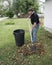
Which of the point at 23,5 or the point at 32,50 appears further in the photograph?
the point at 23,5

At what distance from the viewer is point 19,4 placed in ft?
85.0

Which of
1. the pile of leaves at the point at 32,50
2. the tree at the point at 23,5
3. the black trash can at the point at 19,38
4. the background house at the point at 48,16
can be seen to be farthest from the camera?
the tree at the point at 23,5

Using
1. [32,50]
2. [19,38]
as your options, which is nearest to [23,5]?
[19,38]

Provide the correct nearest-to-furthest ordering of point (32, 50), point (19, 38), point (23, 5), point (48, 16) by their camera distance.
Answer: point (32, 50), point (19, 38), point (48, 16), point (23, 5)

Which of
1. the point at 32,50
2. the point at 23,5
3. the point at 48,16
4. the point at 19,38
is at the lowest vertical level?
the point at 23,5

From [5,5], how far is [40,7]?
5840 mm

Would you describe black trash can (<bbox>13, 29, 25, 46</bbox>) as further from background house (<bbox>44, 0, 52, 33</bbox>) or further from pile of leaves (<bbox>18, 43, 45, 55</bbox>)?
background house (<bbox>44, 0, 52, 33</bbox>)

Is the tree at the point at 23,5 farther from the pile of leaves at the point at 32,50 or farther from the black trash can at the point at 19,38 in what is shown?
the pile of leaves at the point at 32,50

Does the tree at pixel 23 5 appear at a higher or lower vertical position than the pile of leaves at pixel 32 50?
lower

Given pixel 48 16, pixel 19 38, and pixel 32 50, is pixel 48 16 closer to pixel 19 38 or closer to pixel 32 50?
pixel 19 38

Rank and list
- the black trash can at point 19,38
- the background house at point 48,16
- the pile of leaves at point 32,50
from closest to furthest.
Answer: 1. the pile of leaves at point 32,50
2. the black trash can at point 19,38
3. the background house at point 48,16

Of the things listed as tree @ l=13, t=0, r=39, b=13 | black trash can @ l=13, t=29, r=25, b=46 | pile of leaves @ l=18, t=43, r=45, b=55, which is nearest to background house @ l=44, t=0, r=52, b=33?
black trash can @ l=13, t=29, r=25, b=46

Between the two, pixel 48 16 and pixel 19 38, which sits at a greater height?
pixel 48 16

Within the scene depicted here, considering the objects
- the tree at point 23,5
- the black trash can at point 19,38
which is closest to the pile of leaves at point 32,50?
the black trash can at point 19,38
